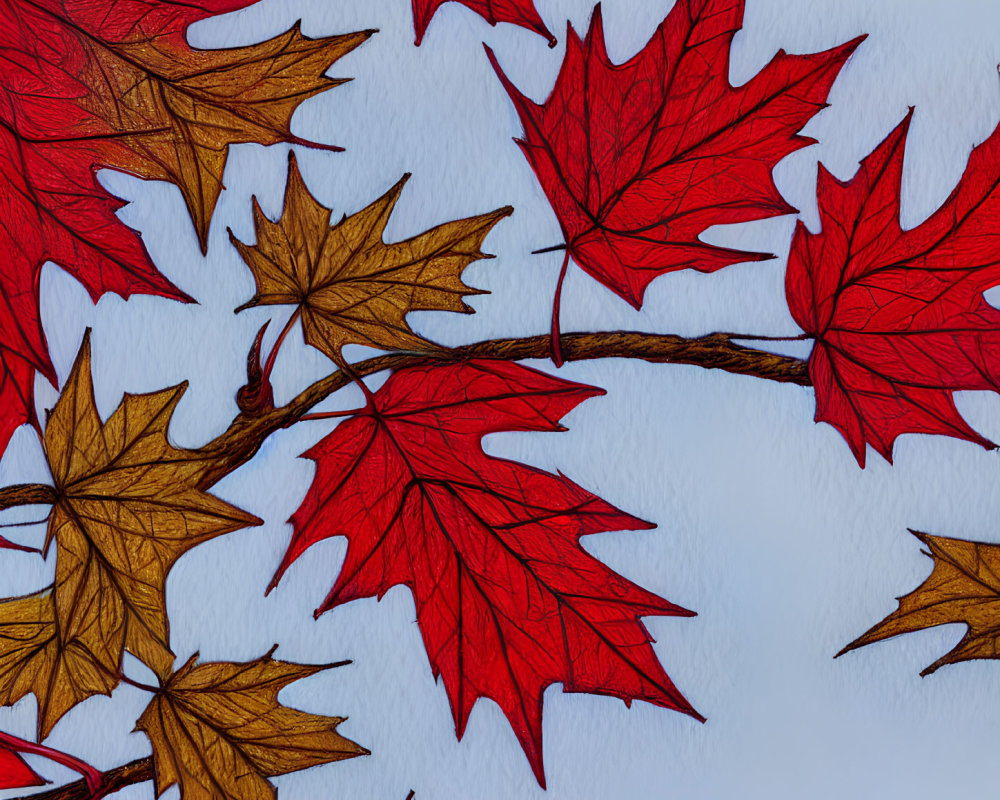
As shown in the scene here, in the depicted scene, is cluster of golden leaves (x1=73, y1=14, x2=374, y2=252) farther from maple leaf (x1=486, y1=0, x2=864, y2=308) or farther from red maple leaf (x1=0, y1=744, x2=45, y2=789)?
red maple leaf (x1=0, y1=744, x2=45, y2=789)

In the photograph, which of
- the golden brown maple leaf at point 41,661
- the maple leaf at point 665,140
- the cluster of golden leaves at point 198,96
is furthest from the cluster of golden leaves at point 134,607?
the maple leaf at point 665,140

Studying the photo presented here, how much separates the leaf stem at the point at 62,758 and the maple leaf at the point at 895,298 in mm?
445

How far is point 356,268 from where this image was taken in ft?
1.31

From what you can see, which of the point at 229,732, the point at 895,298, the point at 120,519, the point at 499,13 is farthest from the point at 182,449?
the point at 895,298

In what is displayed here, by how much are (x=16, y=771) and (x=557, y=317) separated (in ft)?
1.27

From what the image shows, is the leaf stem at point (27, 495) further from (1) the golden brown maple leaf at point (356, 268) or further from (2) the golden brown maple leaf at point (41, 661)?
(1) the golden brown maple leaf at point (356, 268)

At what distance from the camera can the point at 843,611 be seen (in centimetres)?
41

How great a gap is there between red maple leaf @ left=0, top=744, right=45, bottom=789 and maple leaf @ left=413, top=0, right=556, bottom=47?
0.45 metres

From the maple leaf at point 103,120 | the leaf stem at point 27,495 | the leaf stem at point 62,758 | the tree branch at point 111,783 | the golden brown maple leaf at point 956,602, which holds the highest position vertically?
the maple leaf at point 103,120

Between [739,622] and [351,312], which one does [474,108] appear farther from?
[739,622]

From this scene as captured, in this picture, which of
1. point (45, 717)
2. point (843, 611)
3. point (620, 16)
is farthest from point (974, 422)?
point (45, 717)

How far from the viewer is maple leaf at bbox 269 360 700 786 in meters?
0.40

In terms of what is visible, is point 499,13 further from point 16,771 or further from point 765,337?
point 16,771

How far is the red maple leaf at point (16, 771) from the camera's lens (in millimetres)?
405
